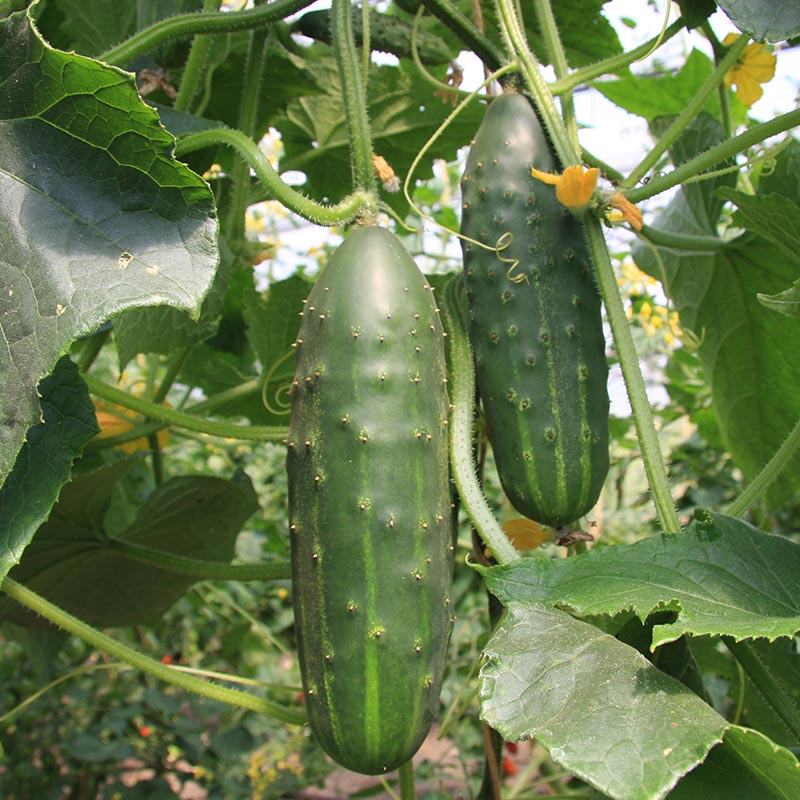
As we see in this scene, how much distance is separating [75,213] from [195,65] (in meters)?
0.50

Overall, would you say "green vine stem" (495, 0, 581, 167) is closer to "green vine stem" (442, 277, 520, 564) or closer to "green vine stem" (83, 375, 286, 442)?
"green vine stem" (442, 277, 520, 564)

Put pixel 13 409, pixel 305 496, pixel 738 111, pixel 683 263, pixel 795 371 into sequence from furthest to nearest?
pixel 738 111
pixel 683 263
pixel 795 371
pixel 305 496
pixel 13 409

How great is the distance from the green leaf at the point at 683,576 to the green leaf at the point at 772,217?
12.1 inches

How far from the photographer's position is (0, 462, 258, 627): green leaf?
128 centimetres

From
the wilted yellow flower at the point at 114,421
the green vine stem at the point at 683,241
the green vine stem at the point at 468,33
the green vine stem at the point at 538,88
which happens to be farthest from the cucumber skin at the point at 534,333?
the wilted yellow flower at the point at 114,421

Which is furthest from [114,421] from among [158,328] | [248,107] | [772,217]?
[772,217]

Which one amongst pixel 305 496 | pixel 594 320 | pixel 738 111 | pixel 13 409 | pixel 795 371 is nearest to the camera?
pixel 13 409

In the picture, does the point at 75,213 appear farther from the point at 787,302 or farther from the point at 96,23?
the point at 96,23

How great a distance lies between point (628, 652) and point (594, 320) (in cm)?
37

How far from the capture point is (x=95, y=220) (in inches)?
28.8

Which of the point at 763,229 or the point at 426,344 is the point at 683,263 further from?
the point at 426,344

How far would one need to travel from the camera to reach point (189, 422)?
3.66 ft

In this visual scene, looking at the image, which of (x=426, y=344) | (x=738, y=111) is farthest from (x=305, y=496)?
(x=738, y=111)

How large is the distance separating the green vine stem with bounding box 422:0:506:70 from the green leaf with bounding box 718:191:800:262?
289mm
